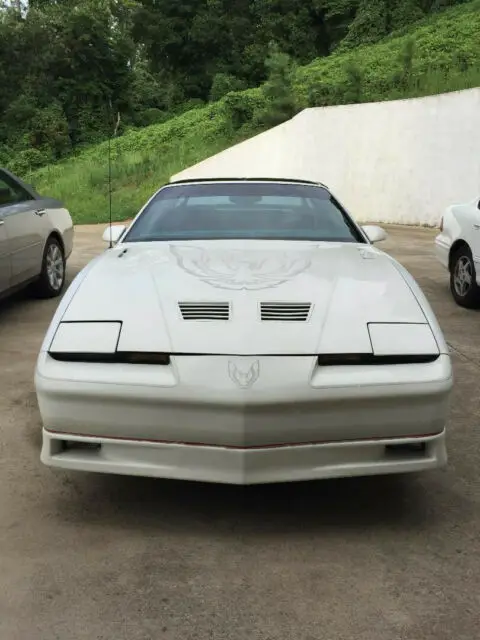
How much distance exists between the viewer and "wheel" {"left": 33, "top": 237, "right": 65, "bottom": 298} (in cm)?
701

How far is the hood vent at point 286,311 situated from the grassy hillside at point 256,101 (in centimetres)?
1430

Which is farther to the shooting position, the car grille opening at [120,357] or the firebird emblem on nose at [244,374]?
the car grille opening at [120,357]

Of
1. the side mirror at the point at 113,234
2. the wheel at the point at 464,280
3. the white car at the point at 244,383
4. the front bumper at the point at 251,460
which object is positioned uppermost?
the side mirror at the point at 113,234

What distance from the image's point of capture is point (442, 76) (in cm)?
1727

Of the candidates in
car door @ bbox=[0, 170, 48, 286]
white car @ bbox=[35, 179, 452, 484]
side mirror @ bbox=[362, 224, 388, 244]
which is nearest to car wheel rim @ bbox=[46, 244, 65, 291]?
car door @ bbox=[0, 170, 48, 286]

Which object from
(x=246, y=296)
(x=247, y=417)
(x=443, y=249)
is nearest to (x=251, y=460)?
(x=247, y=417)

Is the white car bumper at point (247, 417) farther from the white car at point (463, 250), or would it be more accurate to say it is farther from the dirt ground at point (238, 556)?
the white car at point (463, 250)

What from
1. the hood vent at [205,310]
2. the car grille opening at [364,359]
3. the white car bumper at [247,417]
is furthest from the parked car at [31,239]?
the car grille opening at [364,359]

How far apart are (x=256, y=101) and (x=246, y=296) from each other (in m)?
23.3

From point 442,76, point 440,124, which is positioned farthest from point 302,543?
point 442,76

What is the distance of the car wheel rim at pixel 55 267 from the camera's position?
281 inches

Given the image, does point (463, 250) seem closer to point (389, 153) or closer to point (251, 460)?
point (251, 460)

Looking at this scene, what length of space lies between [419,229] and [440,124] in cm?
240

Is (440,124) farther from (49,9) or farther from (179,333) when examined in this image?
(49,9)
